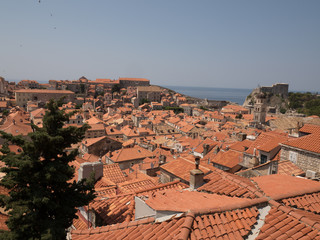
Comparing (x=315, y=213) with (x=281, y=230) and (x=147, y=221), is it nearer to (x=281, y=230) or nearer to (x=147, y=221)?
(x=281, y=230)

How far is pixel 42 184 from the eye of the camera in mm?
6117

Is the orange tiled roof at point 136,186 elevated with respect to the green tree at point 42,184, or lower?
lower

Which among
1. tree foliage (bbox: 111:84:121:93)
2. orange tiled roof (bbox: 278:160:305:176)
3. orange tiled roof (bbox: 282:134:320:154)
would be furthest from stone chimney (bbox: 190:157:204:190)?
tree foliage (bbox: 111:84:121:93)

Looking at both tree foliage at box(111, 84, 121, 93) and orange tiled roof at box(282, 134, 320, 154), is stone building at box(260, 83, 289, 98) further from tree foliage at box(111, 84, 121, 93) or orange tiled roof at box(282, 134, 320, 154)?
orange tiled roof at box(282, 134, 320, 154)

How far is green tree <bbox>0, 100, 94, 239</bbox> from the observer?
5.41 meters

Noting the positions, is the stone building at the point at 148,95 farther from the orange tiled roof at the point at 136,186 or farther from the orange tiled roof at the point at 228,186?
the orange tiled roof at the point at 228,186

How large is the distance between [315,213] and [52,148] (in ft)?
22.7

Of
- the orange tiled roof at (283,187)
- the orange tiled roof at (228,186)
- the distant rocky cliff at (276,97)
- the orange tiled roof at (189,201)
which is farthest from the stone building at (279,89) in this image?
the orange tiled roof at (189,201)

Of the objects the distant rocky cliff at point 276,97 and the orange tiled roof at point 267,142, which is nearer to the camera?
the orange tiled roof at point 267,142

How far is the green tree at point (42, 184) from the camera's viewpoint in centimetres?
541

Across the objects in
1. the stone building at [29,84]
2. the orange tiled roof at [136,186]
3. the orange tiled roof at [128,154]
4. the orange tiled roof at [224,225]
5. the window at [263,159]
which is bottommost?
the orange tiled roof at [128,154]

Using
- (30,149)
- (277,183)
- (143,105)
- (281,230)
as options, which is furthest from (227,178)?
(143,105)

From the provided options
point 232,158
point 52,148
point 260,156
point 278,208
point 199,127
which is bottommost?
point 199,127

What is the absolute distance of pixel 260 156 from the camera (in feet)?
42.8
